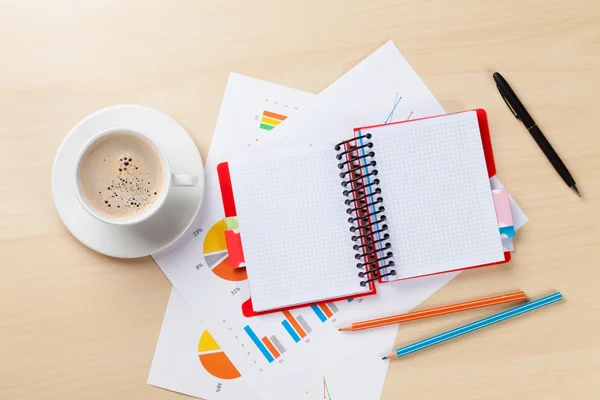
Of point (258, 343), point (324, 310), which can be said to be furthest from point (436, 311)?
point (258, 343)

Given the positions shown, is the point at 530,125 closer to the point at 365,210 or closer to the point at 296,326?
the point at 365,210

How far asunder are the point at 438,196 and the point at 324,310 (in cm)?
25

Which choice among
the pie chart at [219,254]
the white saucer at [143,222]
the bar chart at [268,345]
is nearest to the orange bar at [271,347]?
the bar chart at [268,345]

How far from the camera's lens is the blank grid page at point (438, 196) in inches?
35.8

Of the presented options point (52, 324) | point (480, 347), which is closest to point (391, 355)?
point (480, 347)

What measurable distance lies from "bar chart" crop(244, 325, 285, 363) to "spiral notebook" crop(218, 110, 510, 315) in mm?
34

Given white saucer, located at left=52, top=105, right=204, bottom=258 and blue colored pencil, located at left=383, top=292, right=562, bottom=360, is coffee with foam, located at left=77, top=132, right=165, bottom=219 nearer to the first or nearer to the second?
white saucer, located at left=52, top=105, right=204, bottom=258

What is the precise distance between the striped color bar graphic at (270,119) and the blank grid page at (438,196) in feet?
0.53

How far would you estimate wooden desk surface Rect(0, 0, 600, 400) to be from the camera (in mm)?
893

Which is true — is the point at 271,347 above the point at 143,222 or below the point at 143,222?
below

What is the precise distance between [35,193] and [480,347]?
0.73 metres

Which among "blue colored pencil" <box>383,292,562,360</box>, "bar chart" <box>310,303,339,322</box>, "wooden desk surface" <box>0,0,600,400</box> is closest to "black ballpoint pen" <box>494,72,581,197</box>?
"wooden desk surface" <box>0,0,600,400</box>

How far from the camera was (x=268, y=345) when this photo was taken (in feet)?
3.01

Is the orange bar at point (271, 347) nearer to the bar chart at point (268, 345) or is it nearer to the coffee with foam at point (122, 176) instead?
the bar chart at point (268, 345)
